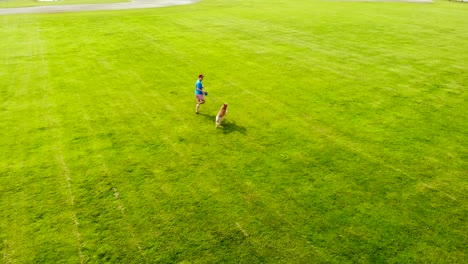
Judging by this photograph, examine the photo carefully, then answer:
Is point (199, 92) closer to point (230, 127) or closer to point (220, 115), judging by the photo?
point (220, 115)

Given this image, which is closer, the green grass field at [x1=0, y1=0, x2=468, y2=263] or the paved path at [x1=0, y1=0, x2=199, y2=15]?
the green grass field at [x1=0, y1=0, x2=468, y2=263]

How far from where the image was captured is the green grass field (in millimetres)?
8352

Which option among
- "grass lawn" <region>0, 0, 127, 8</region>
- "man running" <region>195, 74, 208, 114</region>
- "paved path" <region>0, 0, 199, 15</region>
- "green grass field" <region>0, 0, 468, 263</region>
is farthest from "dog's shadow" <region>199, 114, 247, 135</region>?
"grass lawn" <region>0, 0, 127, 8</region>

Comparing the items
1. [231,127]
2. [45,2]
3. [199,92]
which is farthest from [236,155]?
[45,2]

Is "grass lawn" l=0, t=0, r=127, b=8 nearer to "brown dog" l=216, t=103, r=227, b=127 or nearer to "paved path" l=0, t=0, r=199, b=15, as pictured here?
"paved path" l=0, t=0, r=199, b=15

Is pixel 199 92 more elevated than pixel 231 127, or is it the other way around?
pixel 199 92

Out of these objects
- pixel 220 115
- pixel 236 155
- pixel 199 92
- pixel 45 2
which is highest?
pixel 45 2

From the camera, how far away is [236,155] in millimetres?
11859

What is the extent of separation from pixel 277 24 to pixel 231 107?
70.4 ft

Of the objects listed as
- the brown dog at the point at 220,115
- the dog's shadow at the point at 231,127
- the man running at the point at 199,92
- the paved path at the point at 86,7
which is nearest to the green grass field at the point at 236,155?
the dog's shadow at the point at 231,127

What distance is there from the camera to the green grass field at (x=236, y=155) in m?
8.35

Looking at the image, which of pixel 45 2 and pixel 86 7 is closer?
pixel 86 7

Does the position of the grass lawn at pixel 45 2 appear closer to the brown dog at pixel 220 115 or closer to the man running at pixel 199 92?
the man running at pixel 199 92

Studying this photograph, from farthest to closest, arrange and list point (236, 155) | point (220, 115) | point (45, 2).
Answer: point (45, 2) → point (220, 115) → point (236, 155)
